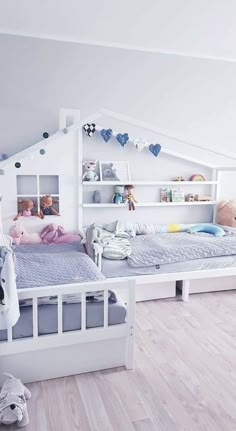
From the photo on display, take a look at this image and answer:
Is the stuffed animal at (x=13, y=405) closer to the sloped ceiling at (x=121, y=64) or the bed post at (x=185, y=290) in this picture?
the bed post at (x=185, y=290)

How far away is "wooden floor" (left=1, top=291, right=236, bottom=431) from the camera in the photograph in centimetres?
144

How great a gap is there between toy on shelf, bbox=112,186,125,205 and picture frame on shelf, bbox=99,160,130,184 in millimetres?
76

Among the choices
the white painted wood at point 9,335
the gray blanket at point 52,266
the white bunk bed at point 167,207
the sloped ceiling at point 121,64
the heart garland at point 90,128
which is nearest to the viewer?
the white painted wood at point 9,335

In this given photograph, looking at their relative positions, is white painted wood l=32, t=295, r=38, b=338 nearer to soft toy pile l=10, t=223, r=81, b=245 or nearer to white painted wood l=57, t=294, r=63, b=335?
white painted wood l=57, t=294, r=63, b=335

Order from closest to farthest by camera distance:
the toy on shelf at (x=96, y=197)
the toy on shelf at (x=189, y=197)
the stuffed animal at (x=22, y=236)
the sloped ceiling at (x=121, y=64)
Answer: the sloped ceiling at (x=121, y=64), the stuffed animal at (x=22, y=236), the toy on shelf at (x=96, y=197), the toy on shelf at (x=189, y=197)

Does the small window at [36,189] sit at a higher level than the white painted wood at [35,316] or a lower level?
higher

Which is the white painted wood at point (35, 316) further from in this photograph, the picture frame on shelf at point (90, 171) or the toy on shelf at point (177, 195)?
the toy on shelf at point (177, 195)

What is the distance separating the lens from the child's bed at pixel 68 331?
1.62 meters

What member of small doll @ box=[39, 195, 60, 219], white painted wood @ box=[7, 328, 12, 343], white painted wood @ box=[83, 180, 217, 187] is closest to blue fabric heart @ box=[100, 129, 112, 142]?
white painted wood @ box=[83, 180, 217, 187]

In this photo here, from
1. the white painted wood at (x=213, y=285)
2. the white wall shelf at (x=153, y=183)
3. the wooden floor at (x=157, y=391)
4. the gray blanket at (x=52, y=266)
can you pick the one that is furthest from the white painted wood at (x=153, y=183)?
the wooden floor at (x=157, y=391)

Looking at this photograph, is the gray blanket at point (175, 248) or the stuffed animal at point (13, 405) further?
the gray blanket at point (175, 248)

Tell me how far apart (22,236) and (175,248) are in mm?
1290

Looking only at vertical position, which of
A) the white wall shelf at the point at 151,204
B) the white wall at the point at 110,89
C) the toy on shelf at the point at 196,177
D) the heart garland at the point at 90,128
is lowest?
the white wall shelf at the point at 151,204

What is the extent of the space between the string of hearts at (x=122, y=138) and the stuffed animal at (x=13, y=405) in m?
2.17
